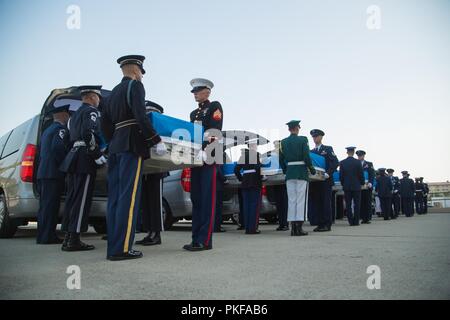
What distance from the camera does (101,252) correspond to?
4645 mm

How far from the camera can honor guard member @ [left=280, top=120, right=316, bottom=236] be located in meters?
6.84

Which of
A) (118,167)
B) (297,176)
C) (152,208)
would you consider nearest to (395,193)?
(297,176)

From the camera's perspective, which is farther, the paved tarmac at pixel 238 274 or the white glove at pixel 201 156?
the white glove at pixel 201 156

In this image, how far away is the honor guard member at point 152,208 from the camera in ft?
17.7

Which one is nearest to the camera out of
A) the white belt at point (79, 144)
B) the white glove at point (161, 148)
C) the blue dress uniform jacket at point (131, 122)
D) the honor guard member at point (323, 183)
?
the blue dress uniform jacket at point (131, 122)

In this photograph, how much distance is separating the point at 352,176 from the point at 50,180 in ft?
24.3

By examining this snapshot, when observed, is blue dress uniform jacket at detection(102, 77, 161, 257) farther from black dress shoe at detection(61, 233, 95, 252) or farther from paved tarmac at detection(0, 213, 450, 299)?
black dress shoe at detection(61, 233, 95, 252)

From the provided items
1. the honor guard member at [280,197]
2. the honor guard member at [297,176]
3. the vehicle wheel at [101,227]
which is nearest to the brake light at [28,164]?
the vehicle wheel at [101,227]

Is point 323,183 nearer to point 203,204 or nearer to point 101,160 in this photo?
point 203,204

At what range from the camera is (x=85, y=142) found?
484 cm

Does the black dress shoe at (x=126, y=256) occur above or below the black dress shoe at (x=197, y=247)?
above

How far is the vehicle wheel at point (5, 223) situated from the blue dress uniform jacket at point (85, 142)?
2.20 metres

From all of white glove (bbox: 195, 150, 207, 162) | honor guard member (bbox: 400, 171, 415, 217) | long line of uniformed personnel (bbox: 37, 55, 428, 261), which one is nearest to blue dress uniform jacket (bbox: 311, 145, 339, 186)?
long line of uniformed personnel (bbox: 37, 55, 428, 261)

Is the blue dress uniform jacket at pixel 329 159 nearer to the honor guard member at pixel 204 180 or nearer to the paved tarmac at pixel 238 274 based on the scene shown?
the paved tarmac at pixel 238 274
